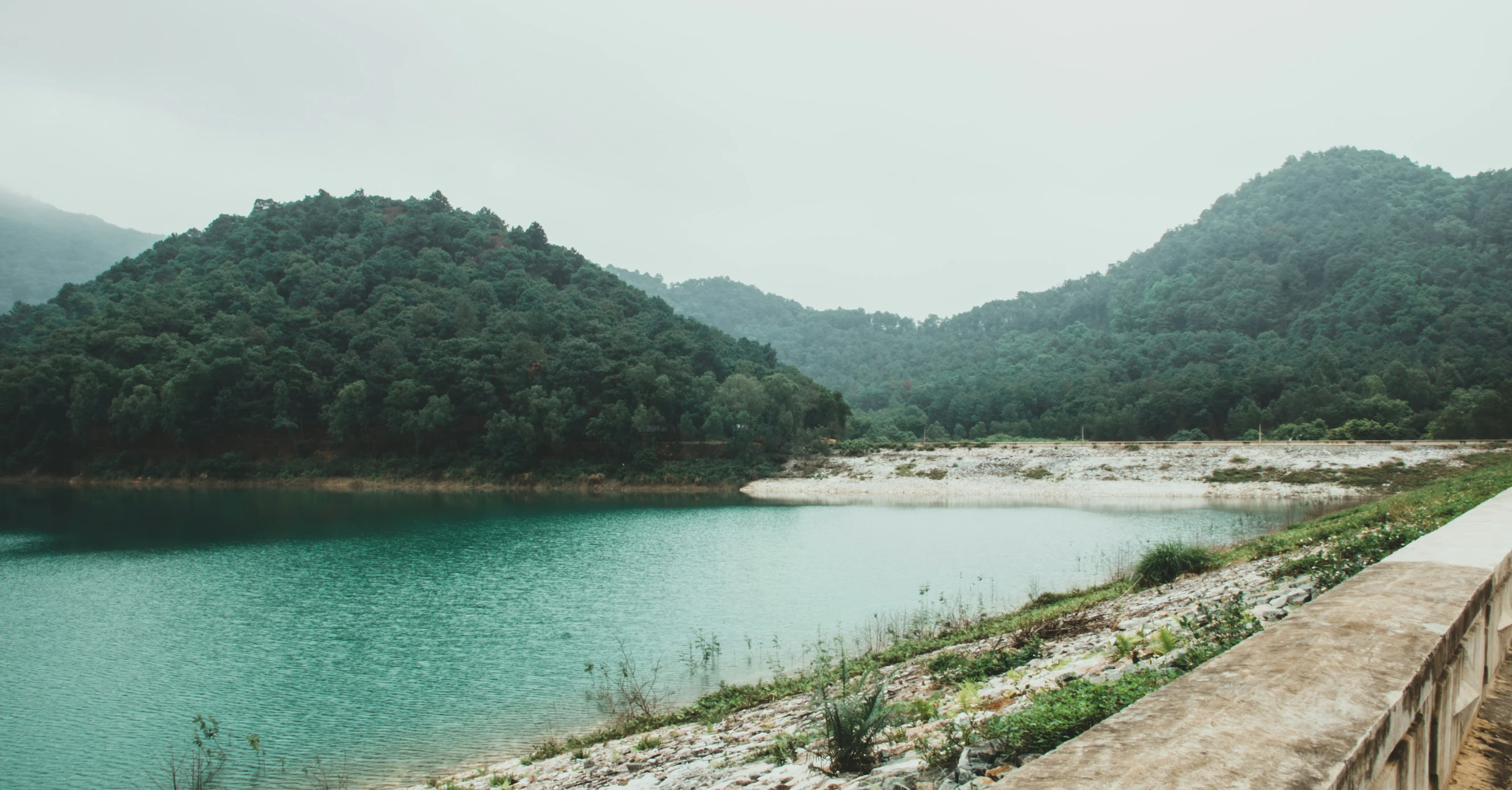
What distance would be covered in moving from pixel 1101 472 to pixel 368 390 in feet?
163

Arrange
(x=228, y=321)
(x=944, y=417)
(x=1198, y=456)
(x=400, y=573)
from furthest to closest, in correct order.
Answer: (x=944, y=417), (x=228, y=321), (x=1198, y=456), (x=400, y=573)

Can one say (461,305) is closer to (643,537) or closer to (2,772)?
(643,537)

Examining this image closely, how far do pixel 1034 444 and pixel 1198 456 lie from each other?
11.4m

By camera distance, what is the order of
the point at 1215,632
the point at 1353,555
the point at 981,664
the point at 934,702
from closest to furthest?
the point at 1215,632, the point at 934,702, the point at 1353,555, the point at 981,664

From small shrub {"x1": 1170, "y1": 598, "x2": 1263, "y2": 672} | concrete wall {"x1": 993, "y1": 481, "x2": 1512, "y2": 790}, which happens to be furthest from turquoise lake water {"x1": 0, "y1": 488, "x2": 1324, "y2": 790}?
concrete wall {"x1": 993, "y1": 481, "x2": 1512, "y2": 790}

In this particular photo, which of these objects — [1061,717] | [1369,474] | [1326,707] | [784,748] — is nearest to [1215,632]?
[1061,717]

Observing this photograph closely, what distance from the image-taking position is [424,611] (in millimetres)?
17922

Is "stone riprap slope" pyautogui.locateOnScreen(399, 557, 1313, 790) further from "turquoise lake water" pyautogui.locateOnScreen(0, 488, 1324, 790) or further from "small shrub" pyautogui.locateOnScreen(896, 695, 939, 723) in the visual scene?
"turquoise lake water" pyautogui.locateOnScreen(0, 488, 1324, 790)

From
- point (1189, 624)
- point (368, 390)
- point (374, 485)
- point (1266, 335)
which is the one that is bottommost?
point (374, 485)

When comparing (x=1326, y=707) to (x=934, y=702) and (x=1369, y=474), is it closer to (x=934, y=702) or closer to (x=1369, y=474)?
(x=934, y=702)

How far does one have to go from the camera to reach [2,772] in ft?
32.1

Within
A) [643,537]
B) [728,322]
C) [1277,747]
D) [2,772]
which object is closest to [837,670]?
[1277,747]

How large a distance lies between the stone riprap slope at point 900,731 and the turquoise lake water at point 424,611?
2184 mm

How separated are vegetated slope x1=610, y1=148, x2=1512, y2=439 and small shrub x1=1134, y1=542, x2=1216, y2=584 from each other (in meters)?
40.4
